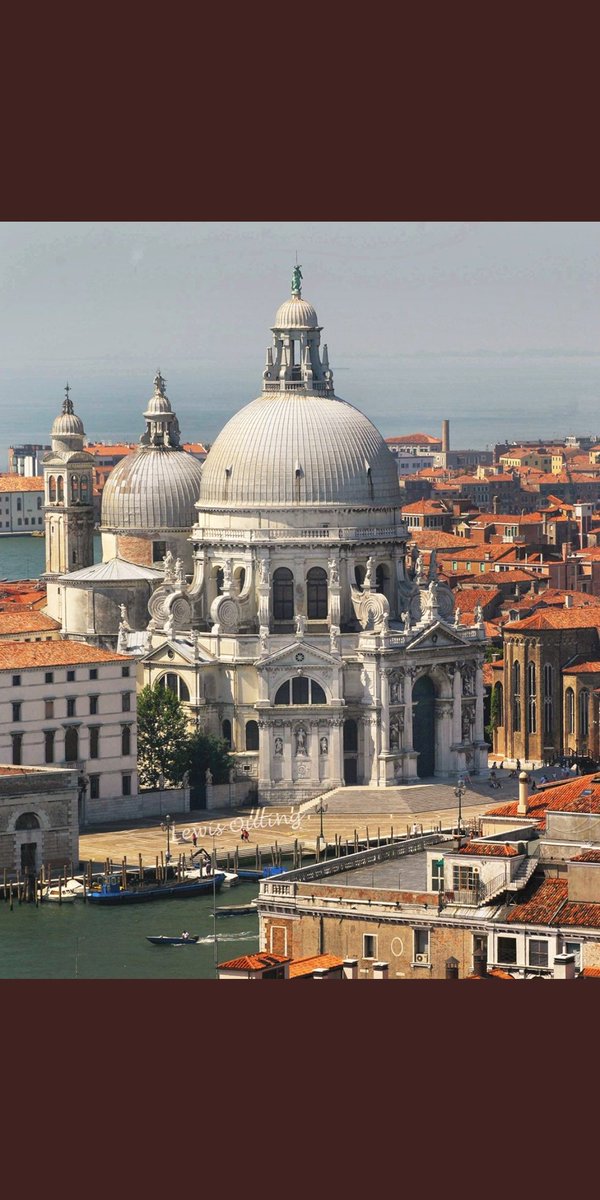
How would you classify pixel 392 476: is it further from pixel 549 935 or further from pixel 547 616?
pixel 549 935

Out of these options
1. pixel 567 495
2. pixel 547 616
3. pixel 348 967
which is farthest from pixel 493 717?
pixel 567 495

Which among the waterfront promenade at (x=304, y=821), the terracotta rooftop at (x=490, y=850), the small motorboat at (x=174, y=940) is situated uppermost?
the waterfront promenade at (x=304, y=821)

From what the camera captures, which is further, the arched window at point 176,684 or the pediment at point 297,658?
the arched window at point 176,684

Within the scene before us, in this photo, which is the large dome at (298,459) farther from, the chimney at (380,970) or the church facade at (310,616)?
the chimney at (380,970)

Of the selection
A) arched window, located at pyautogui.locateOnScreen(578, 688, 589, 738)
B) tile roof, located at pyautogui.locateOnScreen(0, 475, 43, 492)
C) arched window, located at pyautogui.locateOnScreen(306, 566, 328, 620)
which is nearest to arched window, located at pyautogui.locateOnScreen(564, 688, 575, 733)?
arched window, located at pyautogui.locateOnScreen(578, 688, 589, 738)

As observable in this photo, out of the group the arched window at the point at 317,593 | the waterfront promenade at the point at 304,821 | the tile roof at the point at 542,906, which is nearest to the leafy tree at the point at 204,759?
the waterfront promenade at the point at 304,821

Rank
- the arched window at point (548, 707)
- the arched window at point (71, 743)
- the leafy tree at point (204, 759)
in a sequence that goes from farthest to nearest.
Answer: the arched window at point (548, 707) → the leafy tree at point (204, 759) → the arched window at point (71, 743)

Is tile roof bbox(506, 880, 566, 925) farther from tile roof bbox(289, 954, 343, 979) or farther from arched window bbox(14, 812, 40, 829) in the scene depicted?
arched window bbox(14, 812, 40, 829)
